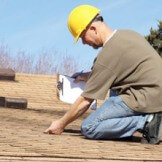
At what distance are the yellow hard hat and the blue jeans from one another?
0.58m

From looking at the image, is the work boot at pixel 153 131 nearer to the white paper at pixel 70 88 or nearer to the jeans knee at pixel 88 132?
the jeans knee at pixel 88 132

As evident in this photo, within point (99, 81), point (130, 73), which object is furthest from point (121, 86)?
point (99, 81)

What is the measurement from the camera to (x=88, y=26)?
3863mm

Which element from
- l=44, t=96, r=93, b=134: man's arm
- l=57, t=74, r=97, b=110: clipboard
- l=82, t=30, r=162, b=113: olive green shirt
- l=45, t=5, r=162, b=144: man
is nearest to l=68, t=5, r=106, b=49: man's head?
l=45, t=5, r=162, b=144: man

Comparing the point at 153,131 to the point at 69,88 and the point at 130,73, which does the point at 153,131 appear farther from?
the point at 69,88

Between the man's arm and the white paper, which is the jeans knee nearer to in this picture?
the man's arm

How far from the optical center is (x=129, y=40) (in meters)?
3.86

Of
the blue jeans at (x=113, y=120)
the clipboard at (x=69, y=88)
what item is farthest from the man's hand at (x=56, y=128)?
the clipboard at (x=69, y=88)

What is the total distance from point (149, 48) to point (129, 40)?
0.62ft

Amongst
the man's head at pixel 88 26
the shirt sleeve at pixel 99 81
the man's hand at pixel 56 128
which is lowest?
the man's hand at pixel 56 128

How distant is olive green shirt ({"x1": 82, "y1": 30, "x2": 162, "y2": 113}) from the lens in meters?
3.70

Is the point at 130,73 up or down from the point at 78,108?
up

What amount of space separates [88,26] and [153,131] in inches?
36.8

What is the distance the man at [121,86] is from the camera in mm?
3775
